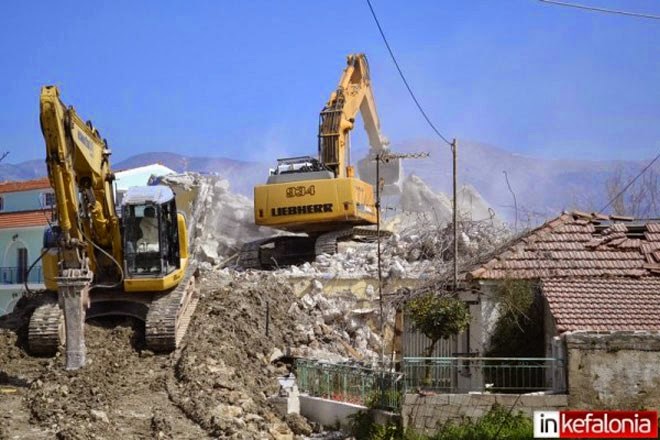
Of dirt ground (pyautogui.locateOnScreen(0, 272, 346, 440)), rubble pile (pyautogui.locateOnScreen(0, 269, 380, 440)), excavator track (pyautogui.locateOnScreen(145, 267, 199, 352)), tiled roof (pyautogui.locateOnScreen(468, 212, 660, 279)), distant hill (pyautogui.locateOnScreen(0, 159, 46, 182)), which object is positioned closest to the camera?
dirt ground (pyautogui.locateOnScreen(0, 272, 346, 440))

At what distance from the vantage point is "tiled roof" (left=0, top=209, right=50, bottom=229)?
41750 mm

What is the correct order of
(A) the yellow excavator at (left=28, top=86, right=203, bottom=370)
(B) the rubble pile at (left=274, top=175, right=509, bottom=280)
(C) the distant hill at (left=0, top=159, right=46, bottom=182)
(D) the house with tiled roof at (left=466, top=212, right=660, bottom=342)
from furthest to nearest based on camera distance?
1. (C) the distant hill at (left=0, top=159, right=46, bottom=182)
2. (B) the rubble pile at (left=274, top=175, right=509, bottom=280)
3. (D) the house with tiled roof at (left=466, top=212, right=660, bottom=342)
4. (A) the yellow excavator at (left=28, top=86, right=203, bottom=370)

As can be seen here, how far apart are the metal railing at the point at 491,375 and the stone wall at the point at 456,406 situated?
0.40 metres

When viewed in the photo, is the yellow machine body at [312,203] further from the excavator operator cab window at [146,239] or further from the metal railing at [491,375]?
the metal railing at [491,375]

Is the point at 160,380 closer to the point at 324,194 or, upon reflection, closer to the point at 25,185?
the point at 324,194

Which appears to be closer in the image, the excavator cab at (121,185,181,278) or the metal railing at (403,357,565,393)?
the metal railing at (403,357,565,393)

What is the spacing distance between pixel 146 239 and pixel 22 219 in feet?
75.3

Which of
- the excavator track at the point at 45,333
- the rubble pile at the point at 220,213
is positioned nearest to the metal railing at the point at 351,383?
the excavator track at the point at 45,333

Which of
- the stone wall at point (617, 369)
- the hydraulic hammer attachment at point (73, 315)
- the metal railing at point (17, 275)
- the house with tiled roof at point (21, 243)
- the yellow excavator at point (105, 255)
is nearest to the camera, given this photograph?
the stone wall at point (617, 369)

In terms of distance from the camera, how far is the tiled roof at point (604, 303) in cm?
1905

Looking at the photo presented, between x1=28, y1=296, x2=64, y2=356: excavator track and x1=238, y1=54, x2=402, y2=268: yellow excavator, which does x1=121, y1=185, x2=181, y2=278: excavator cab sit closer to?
x1=28, y1=296, x2=64, y2=356: excavator track

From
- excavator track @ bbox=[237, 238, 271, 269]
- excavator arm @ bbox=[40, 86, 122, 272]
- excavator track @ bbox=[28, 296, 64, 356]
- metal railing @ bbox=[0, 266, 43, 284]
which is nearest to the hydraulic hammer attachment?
excavator arm @ bbox=[40, 86, 122, 272]

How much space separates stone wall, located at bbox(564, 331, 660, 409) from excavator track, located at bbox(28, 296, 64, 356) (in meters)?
9.59

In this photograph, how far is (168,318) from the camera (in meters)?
20.4
